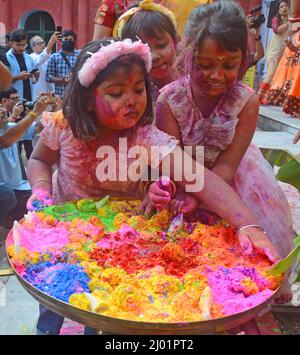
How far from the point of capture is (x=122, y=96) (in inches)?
52.1

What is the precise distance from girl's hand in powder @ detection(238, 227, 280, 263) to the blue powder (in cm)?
42

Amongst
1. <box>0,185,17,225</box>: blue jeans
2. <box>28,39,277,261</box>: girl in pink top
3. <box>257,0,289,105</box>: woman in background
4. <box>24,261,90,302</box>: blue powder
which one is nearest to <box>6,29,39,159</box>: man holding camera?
<box>0,185,17,225</box>: blue jeans

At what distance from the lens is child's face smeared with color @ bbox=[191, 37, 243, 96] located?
53.0 inches

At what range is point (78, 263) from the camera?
1.09 m

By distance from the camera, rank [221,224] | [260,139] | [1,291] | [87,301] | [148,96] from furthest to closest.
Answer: [260,139] < [1,291] < [148,96] < [221,224] < [87,301]

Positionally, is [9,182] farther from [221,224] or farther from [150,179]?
[221,224]

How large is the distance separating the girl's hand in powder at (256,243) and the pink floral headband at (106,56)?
57 centimetres

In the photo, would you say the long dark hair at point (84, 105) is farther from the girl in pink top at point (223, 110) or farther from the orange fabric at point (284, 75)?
the orange fabric at point (284, 75)


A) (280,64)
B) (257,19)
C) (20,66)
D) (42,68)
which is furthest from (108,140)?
(280,64)

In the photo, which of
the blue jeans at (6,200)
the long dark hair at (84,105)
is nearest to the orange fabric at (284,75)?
the blue jeans at (6,200)

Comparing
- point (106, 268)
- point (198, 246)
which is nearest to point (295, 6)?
point (198, 246)

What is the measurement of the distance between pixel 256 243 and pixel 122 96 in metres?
0.55

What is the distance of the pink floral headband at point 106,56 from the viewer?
1.31 meters

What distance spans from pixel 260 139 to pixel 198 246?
12.9 feet
